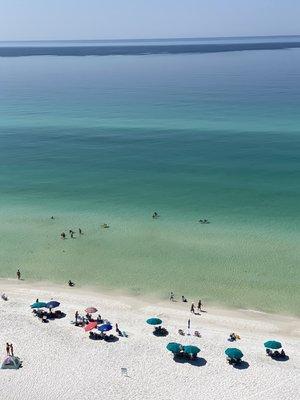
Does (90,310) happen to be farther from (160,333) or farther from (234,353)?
(234,353)

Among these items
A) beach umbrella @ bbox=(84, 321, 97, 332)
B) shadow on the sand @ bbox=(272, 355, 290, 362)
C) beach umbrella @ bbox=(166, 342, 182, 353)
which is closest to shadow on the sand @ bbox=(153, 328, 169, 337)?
beach umbrella @ bbox=(166, 342, 182, 353)

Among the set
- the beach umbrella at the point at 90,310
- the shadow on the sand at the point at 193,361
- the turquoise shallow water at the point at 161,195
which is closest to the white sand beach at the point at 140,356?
the shadow on the sand at the point at 193,361

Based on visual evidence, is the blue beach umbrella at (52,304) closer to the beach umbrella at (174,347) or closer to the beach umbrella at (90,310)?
the beach umbrella at (90,310)

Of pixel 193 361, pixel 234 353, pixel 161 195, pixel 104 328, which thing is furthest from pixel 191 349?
pixel 161 195

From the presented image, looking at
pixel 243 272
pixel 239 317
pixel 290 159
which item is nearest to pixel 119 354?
pixel 239 317

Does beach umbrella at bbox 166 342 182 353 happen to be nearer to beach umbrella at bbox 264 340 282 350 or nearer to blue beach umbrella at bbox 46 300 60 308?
beach umbrella at bbox 264 340 282 350

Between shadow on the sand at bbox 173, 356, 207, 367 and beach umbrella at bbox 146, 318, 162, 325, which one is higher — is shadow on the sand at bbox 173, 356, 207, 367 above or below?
below
